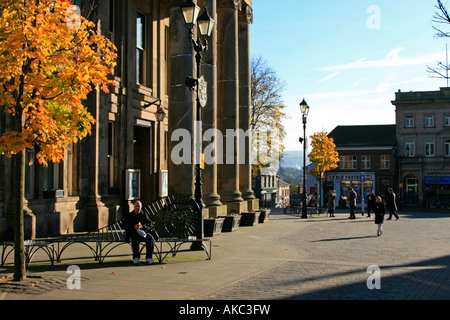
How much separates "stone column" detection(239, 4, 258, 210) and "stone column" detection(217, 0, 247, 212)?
184cm

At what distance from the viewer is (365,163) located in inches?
A: 2635

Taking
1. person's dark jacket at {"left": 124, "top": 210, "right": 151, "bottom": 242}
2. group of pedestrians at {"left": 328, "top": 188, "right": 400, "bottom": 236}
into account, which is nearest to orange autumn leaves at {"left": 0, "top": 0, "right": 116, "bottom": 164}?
person's dark jacket at {"left": 124, "top": 210, "right": 151, "bottom": 242}

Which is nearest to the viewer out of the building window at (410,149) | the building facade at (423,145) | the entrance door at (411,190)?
the building facade at (423,145)

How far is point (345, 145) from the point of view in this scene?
6775cm

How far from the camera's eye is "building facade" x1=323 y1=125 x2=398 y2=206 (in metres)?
65.6

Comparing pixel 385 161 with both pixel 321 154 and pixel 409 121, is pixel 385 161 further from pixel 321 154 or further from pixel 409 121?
pixel 321 154

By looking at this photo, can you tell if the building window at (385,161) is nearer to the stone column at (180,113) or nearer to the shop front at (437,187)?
the shop front at (437,187)

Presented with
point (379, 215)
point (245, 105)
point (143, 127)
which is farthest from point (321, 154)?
point (379, 215)

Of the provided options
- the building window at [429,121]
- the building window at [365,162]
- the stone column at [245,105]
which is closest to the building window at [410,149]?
the building window at [429,121]

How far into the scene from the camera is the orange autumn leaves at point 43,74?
836 centimetres

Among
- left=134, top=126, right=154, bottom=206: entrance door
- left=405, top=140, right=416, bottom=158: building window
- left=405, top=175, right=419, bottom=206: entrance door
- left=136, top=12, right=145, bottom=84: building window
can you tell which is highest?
left=136, top=12, right=145, bottom=84: building window

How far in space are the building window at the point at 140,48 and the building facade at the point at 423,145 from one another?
50629 millimetres

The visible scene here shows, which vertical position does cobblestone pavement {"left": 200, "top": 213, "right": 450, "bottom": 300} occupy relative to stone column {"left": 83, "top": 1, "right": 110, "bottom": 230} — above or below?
below

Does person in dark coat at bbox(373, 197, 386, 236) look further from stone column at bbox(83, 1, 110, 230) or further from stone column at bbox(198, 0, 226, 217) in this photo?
stone column at bbox(83, 1, 110, 230)
